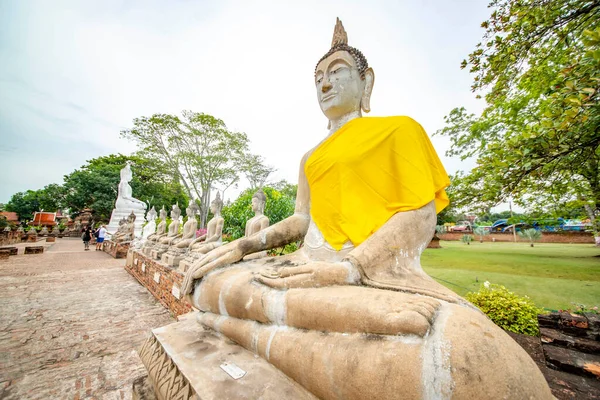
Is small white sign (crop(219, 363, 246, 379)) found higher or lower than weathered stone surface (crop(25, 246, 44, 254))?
higher

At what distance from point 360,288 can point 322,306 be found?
20 cm

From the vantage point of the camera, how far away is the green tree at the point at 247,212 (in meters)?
8.23

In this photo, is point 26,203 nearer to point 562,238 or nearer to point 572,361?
point 572,361

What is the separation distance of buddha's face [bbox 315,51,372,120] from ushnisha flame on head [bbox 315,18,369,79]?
0.04 m

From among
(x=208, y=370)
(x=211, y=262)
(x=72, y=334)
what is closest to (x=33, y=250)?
(x=72, y=334)

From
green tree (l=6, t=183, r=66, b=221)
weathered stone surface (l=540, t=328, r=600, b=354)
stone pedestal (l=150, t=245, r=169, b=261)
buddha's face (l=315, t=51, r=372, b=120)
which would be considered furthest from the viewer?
green tree (l=6, t=183, r=66, b=221)

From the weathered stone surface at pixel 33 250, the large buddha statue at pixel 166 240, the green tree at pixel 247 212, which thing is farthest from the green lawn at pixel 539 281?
the weathered stone surface at pixel 33 250

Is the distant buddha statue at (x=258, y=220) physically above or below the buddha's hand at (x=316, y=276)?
above

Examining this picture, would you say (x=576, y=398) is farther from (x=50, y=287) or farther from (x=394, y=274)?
(x=50, y=287)

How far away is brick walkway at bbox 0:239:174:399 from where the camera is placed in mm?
2654

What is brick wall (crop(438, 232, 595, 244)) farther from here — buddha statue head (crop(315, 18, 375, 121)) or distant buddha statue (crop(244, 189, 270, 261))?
buddha statue head (crop(315, 18, 375, 121))

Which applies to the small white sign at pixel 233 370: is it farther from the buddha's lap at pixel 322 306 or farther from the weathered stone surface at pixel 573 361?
the weathered stone surface at pixel 573 361

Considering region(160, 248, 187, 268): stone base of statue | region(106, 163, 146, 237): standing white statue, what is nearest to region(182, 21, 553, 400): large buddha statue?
region(160, 248, 187, 268): stone base of statue

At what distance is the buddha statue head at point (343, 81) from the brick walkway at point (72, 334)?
3.35 metres
